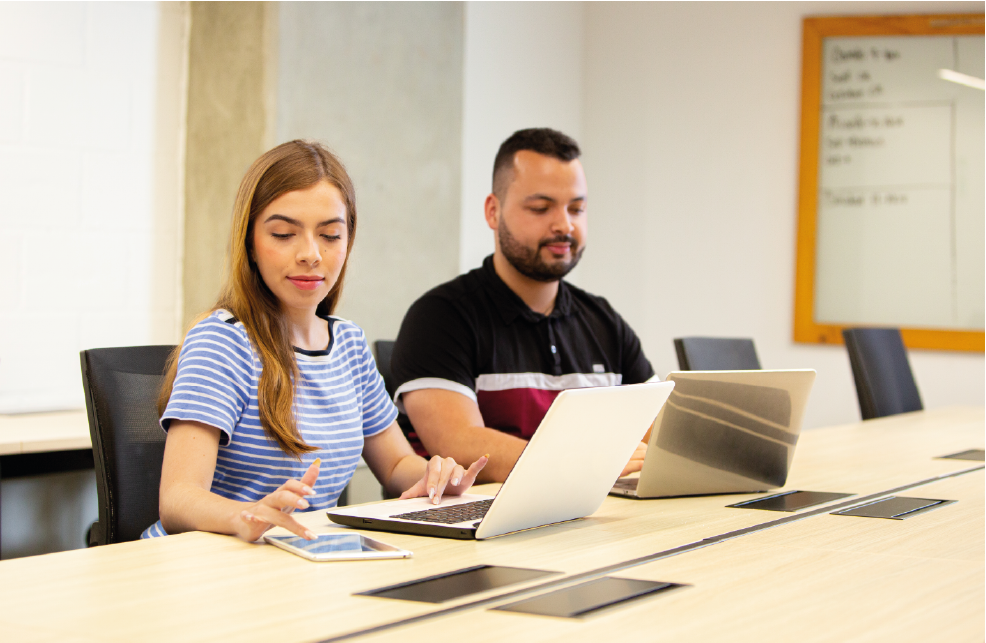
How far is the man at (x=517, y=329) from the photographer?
A: 1.90m

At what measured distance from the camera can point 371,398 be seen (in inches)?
63.1

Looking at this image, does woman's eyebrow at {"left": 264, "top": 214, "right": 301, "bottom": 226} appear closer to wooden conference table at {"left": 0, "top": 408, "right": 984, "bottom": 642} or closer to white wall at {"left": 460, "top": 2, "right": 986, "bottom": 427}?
wooden conference table at {"left": 0, "top": 408, "right": 984, "bottom": 642}

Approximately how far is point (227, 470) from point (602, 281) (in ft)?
9.74

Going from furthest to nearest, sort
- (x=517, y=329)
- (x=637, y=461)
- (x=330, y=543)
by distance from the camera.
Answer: (x=517, y=329)
(x=637, y=461)
(x=330, y=543)

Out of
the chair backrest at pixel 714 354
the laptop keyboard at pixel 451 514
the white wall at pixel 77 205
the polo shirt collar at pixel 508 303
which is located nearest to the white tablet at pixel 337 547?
the laptop keyboard at pixel 451 514

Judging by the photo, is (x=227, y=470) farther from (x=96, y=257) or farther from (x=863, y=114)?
(x=863, y=114)

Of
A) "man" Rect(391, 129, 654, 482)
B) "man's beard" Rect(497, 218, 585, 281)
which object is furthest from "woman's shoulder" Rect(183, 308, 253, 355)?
"man's beard" Rect(497, 218, 585, 281)

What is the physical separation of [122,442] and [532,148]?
3.51 ft

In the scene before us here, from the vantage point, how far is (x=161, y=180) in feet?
9.25

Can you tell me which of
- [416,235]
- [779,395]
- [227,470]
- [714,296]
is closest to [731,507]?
[779,395]

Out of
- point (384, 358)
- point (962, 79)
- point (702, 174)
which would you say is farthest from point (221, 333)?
point (962, 79)

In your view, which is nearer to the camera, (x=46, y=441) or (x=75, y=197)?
(x=46, y=441)

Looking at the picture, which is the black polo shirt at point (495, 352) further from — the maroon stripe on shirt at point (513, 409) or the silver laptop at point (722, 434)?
the silver laptop at point (722, 434)

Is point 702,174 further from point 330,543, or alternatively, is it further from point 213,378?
point 330,543
